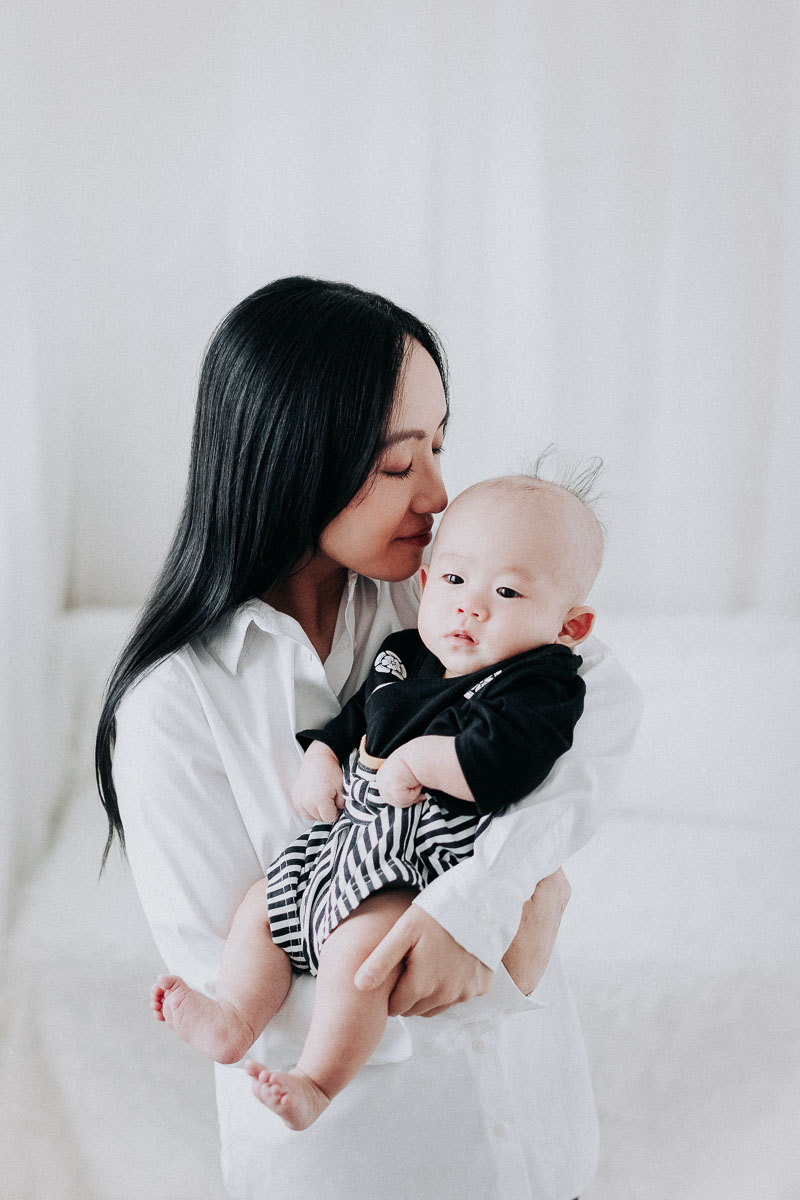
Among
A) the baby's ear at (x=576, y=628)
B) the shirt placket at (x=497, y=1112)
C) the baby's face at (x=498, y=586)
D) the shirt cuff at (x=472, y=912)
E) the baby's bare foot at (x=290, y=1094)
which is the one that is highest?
the baby's face at (x=498, y=586)

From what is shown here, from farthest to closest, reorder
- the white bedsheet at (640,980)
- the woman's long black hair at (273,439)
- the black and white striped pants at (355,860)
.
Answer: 1. the white bedsheet at (640,980)
2. the woman's long black hair at (273,439)
3. the black and white striped pants at (355,860)

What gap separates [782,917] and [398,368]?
5.20 ft

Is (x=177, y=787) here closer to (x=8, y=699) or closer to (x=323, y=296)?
(x=323, y=296)

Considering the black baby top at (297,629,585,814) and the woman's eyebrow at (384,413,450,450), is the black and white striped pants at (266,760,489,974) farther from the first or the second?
the woman's eyebrow at (384,413,450,450)

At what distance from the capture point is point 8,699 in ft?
6.99

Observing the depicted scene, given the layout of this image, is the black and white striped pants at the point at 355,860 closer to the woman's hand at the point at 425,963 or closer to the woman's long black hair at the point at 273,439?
the woman's hand at the point at 425,963

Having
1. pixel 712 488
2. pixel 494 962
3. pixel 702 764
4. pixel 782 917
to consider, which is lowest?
pixel 782 917

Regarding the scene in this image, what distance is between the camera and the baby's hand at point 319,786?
3.68ft

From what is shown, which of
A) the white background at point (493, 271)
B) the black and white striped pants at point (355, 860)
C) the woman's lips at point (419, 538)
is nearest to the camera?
the black and white striped pants at point (355, 860)

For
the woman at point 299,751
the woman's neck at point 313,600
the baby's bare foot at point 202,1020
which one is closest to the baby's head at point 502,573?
the woman at point 299,751

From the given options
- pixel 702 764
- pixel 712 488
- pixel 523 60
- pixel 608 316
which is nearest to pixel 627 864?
pixel 702 764

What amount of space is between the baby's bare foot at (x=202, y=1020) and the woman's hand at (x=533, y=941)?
0.97ft

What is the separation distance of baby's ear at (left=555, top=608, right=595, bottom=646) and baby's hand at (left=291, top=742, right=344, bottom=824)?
29cm

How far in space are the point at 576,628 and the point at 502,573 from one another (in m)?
0.14
